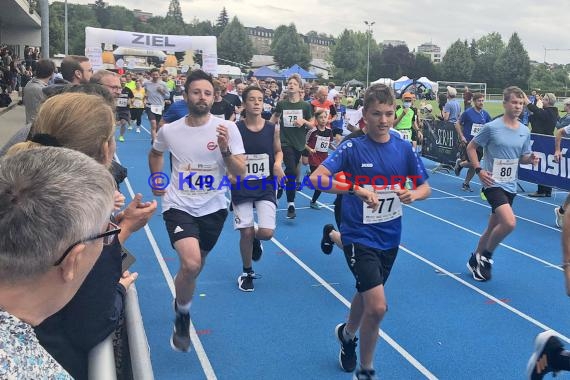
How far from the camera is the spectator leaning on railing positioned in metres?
1.25

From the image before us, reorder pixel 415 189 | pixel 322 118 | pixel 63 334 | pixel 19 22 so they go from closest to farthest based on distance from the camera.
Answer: pixel 63 334, pixel 415 189, pixel 322 118, pixel 19 22

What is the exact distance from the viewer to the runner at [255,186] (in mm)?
5707

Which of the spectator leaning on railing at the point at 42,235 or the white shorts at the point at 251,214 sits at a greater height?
the spectator leaning on railing at the point at 42,235

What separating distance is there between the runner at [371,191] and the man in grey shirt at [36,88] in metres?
4.19

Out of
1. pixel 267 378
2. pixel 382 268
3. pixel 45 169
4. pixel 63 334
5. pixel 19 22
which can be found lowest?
pixel 267 378

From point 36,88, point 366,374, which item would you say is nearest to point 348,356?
point 366,374

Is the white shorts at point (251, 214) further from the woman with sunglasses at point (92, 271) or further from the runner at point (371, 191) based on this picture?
the woman with sunglasses at point (92, 271)

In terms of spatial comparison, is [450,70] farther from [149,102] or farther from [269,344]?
[269,344]

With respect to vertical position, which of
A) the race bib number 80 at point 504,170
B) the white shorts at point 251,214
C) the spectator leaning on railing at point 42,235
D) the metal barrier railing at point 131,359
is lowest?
the white shorts at point 251,214

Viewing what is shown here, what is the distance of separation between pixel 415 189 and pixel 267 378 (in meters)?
1.77

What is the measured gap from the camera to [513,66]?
286 ft

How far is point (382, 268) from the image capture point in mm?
3969

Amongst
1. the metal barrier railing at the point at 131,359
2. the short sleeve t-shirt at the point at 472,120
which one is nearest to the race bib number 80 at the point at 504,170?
the short sleeve t-shirt at the point at 472,120

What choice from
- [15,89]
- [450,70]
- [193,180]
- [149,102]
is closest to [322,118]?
[193,180]
